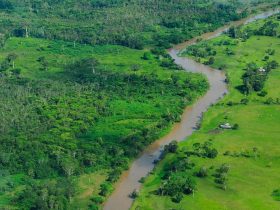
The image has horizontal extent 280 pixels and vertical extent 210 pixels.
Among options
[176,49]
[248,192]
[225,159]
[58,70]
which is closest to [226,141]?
[225,159]

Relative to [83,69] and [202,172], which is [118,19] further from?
[202,172]

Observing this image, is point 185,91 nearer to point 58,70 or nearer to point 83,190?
point 58,70

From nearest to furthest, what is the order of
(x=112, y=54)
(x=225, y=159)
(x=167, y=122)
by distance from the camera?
(x=225, y=159) → (x=167, y=122) → (x=112, y=54)

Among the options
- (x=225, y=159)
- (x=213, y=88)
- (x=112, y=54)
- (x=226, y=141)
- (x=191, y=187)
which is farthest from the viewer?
(x=112, y=54)

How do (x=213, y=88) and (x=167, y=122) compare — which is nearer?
(x=167, y=122)

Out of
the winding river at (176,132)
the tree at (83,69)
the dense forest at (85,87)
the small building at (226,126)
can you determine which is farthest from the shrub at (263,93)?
the tree at (83,69)

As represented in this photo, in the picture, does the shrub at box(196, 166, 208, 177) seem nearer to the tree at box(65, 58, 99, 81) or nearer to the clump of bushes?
the clump of bushes
